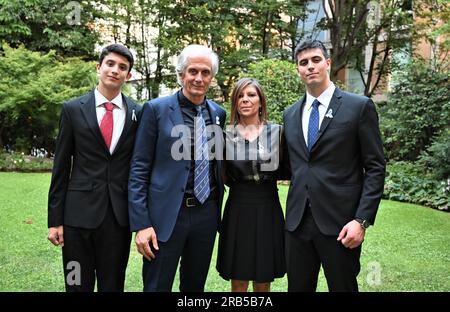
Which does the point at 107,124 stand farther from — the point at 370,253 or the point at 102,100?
the point at 370,253

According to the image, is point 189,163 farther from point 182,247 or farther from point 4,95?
point 4,95

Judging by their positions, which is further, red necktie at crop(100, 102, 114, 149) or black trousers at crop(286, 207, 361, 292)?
red necktie at crop(100, 102, 114, 149)

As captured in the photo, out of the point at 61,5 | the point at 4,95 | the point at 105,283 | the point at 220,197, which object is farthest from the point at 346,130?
the point at 61,5

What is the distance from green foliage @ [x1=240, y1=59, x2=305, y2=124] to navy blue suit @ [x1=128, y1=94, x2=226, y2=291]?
844cm

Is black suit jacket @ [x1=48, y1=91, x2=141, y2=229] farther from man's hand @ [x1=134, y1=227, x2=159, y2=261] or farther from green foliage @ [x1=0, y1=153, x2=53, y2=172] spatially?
green foliage @ [x1=0, y1=153, x2=53, y2=172]

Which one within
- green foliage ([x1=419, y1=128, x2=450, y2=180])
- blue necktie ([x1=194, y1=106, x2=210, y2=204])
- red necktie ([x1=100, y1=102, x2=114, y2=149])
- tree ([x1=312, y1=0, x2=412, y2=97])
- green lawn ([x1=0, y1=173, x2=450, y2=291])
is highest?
tree ([x1=312, y1=0, x2=412, y2=97])

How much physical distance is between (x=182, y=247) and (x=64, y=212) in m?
0.81

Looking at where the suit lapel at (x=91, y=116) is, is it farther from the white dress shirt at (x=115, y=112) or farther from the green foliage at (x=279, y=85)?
the green foliage at (x=279, y=85)

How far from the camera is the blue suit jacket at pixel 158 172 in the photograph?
306 centimetres

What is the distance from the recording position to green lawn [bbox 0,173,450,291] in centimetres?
517

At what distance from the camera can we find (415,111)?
1323 cm

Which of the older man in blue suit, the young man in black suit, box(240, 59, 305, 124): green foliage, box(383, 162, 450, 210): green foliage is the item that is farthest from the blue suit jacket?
box(240, 59, 305, 124): green foliage

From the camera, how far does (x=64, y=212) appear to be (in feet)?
10.3

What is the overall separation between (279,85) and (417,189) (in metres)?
4.02
